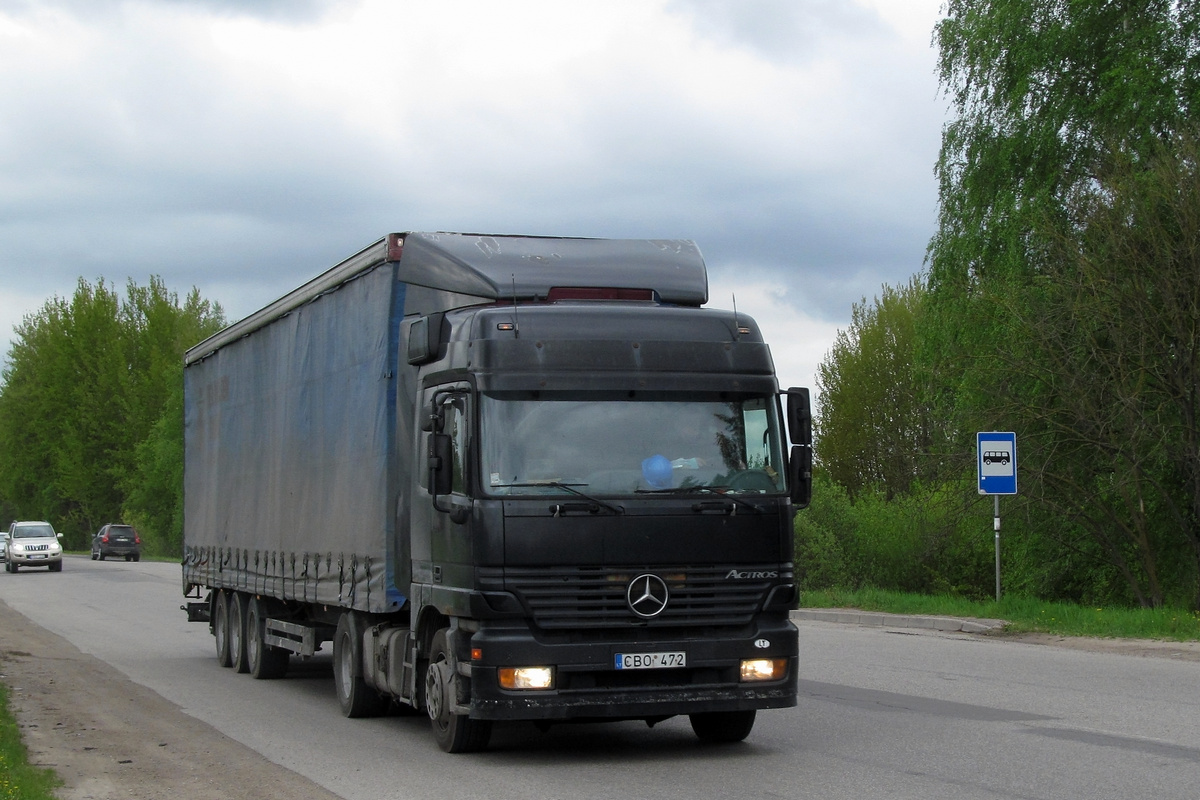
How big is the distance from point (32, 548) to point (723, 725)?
48.1 metres

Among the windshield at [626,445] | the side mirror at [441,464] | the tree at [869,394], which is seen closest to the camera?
the windshield at [626,445]

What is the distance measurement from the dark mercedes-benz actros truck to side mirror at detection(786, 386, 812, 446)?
0.02m

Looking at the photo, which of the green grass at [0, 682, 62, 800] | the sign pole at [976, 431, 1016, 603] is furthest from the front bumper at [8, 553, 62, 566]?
the green grass at [0, 682, 62, 800]

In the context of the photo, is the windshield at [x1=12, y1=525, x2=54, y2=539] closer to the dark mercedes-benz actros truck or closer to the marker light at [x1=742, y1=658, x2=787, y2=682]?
the dark mercedes-benz actros truck

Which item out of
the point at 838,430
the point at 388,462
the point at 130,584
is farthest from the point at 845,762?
the point at 838,430

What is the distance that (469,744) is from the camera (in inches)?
394

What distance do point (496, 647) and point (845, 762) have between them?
2.33 meters

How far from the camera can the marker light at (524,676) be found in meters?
9.18

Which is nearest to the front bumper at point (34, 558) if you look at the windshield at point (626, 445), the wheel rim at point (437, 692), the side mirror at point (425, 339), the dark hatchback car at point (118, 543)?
the dark hatchback car at point (118, 543)

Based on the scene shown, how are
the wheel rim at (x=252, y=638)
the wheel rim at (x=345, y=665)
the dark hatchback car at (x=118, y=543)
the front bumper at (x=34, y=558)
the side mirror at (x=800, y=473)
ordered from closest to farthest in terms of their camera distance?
the side mirror at (x=800, y=473) → the wheel rim at (x=345, y=665) → the wheel rim at (x=252, y=638) → the front bumper at (x=34, y=558) → the dark hatchback car at (x=118, y=543)

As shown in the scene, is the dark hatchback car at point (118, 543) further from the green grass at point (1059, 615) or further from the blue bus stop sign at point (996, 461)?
the blue bus stop sign at point (996, 461)

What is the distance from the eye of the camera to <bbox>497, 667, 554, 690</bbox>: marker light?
30.1ft

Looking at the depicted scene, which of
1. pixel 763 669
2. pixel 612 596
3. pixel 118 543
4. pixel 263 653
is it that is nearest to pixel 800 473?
pixel 763 669

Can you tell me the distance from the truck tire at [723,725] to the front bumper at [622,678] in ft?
2.49
